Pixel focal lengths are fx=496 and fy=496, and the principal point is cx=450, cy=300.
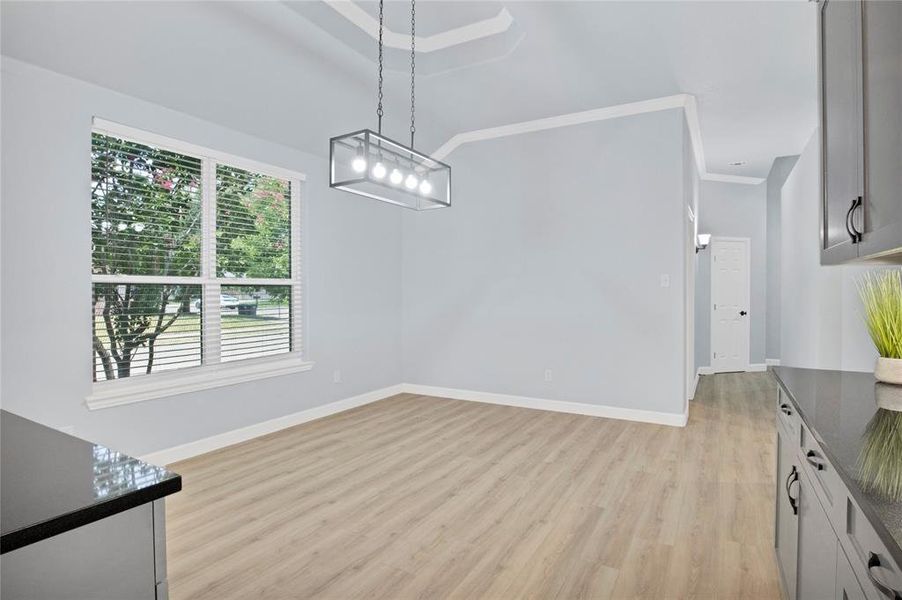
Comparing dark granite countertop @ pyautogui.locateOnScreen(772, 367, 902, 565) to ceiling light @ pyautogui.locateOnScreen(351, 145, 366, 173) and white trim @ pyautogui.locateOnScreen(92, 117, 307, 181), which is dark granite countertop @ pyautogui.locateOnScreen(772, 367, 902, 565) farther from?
white trim @ pyautogui.locateOnScreen(92, 117, 307, 181)

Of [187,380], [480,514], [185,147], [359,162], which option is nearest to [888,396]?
[480,514]

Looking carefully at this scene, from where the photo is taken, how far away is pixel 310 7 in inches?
129

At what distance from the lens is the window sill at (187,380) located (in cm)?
343

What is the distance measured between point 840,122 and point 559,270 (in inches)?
139

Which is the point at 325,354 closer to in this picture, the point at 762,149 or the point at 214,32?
the point at 214,32

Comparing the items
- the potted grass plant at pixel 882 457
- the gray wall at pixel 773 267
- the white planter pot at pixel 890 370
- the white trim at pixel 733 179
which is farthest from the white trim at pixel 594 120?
the potted grass plant at pixel 882 457

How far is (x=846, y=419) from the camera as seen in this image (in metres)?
1.57

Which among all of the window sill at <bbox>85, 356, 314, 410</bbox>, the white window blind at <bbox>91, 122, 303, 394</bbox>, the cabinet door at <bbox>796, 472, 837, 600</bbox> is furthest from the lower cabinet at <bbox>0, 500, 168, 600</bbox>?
the white window blind at <bbox>91, 122, 303, 394</bbox>

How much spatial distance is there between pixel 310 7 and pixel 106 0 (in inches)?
45.6

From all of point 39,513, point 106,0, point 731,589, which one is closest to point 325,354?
point 106,0

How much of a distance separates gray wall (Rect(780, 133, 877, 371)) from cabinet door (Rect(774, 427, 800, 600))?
1.25 meters

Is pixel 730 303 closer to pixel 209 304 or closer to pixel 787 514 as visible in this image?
pixel 787 514

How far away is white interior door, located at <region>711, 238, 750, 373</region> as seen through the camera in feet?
25.6

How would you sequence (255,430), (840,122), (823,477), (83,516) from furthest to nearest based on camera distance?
(255,430) < (840,122) < (823,477) < (83,516)
